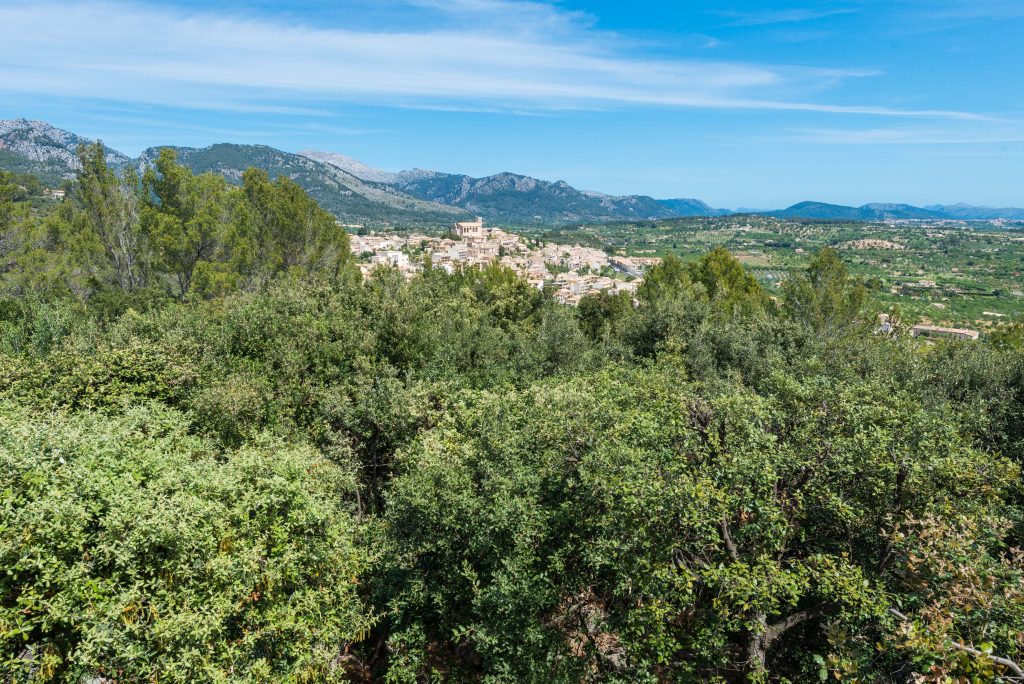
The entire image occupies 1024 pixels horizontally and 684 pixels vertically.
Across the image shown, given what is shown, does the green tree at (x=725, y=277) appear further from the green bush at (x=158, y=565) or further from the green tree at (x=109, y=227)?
the green tree at (x=109, y=227)

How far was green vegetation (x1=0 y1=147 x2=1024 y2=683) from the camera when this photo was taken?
698cm

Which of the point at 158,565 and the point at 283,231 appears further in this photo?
the point at 283,231

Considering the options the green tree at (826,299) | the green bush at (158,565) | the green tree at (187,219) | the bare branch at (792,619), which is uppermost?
the green tree at (187,219)

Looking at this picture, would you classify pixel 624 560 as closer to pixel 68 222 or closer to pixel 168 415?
pixel 168 415

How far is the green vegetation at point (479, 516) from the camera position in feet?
22.9

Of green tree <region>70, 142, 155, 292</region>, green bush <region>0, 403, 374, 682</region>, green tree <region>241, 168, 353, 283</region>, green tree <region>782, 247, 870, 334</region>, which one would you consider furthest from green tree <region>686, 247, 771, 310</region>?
green tree <region>70, 142, 155, 292</region>

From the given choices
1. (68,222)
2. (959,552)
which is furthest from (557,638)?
(68,222)

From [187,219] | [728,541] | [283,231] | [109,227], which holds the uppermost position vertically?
[187,219]

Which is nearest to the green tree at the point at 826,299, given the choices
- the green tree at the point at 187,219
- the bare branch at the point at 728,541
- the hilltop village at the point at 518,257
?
the bare branch at the point at 728,541

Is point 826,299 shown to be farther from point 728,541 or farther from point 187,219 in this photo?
point 187,219

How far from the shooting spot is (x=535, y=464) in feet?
35.2

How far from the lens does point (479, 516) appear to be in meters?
9.45

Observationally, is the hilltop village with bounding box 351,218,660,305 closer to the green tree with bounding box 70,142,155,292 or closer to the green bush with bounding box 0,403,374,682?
the green tree with bounding box 70,142,155,292

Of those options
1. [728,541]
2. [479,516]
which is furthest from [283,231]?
[728,541]
